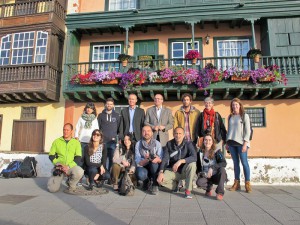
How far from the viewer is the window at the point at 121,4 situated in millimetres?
13812

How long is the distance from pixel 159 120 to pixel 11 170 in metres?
5.75

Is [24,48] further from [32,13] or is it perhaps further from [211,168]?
[211,168]

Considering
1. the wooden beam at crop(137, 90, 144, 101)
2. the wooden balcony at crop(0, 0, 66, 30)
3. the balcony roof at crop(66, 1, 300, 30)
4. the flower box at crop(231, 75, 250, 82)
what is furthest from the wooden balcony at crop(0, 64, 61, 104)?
the flower box at crop(231, 75, 250, 82)

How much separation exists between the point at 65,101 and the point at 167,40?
622cm

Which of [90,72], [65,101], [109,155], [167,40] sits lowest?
[109,155]

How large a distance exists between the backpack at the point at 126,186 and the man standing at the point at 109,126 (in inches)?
56.4

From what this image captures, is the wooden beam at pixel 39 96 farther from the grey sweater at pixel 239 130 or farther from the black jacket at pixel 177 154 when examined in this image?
the grey sweater at pixel 239 130

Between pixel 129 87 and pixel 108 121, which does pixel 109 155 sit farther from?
pixel 129 87

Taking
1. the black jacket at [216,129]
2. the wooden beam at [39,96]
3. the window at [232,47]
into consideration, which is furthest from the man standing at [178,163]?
the wooden beam at [39,96]

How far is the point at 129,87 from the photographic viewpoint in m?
11.1

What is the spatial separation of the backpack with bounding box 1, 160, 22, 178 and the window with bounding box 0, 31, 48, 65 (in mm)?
5882

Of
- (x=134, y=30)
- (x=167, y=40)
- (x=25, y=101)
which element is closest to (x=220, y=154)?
(x=167, y=40)

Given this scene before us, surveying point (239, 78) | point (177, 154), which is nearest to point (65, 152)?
point (177, 154)

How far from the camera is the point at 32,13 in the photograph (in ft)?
43.2
